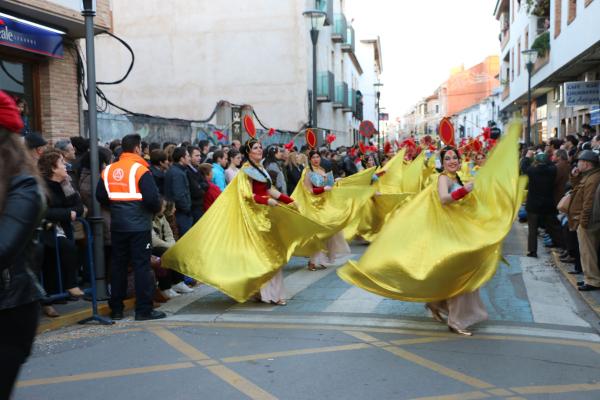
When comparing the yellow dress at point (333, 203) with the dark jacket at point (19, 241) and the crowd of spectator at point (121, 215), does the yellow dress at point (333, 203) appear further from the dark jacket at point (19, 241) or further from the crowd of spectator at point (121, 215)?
the dark jacket at point (19, 241)

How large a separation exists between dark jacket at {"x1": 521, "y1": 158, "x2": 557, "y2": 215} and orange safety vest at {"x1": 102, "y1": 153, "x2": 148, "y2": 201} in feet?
22.0

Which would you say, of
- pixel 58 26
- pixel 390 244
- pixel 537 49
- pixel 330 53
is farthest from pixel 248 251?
pixel 330 53

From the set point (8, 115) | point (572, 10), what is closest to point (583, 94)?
point (572, 10)

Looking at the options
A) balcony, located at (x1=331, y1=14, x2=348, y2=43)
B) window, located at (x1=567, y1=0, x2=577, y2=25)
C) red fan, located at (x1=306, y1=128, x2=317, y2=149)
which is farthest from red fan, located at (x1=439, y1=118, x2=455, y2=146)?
balcony, located at (x1=331, y1=14, x2=348, y2=43)

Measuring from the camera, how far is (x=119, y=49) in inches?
1084

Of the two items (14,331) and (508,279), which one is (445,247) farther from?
(14,331)

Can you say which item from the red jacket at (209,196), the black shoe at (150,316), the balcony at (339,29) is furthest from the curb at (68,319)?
the balcony at (339,29)

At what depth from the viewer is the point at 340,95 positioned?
35.2m

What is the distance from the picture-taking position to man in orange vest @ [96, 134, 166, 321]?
639 cm

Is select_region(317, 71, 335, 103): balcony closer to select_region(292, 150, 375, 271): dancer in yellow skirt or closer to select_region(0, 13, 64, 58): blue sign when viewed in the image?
select_region(0, 13, 64, 58): blue sign

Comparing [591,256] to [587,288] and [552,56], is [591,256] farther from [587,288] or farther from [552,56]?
[552,56]

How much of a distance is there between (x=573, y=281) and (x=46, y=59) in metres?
9.09

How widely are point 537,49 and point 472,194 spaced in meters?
18.6

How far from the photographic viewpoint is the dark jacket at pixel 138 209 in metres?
6.38
